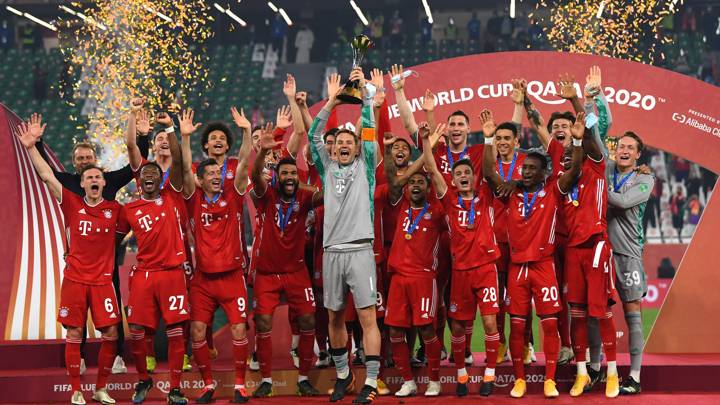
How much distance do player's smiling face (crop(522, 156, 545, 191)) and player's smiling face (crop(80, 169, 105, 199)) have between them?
3.24 meters

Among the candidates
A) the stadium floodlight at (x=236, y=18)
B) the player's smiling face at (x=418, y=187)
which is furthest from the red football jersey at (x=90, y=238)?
the stadium floodlight at (x=236, y=18)

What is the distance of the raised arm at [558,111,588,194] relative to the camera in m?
6.84

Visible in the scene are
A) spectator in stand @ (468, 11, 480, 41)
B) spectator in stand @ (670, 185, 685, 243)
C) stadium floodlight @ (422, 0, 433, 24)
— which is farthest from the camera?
stadium floodlight @ (422, 0, 433, 24)

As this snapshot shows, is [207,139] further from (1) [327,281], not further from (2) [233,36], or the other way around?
(2) [233,36]

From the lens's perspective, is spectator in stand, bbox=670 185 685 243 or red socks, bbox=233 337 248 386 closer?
red socks, bbox=233 337 248 386

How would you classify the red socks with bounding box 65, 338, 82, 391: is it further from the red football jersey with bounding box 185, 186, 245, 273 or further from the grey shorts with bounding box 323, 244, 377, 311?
the grey shorts with bounding box 323, 244, 377, 311

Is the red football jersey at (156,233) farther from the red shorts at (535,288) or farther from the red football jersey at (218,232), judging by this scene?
the red shorts at (535,288)

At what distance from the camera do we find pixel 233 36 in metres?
26.9

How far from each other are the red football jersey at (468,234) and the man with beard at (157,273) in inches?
81.0

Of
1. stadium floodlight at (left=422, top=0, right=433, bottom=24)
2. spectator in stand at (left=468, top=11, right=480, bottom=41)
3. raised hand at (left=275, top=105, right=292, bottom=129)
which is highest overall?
stadium floodlight at (left=422, top=0, right=433, bottom=24)

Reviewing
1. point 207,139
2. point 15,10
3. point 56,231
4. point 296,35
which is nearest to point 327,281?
point 207,139

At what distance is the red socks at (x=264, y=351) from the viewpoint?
7062 mm

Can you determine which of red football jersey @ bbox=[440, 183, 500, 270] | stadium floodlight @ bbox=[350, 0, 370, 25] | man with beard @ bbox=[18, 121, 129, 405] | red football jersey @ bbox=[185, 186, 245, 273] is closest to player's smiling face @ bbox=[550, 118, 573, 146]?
red football jersey @ bbox=[440, 183, 500, 270]

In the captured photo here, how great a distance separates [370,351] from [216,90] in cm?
1774
